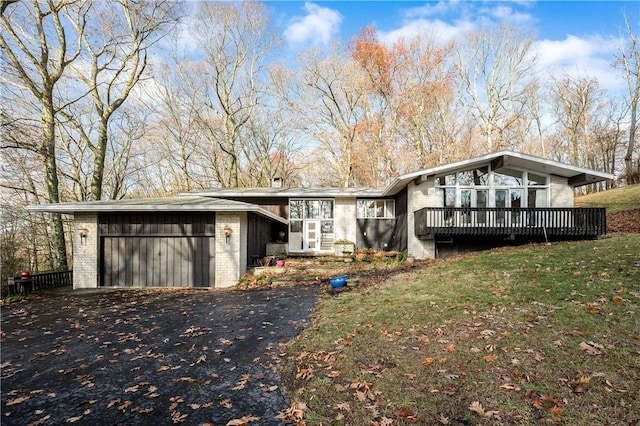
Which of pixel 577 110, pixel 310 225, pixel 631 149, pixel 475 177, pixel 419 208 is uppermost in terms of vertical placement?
pixel 577 110

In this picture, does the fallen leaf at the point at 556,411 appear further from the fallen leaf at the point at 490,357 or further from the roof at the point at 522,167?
the roof at the point at 522,167

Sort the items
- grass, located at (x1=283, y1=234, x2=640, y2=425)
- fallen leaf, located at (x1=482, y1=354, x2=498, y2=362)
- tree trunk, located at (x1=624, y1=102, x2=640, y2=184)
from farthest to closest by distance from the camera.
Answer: tree trunk, located at (x1=624, y1=102, x2=640, y2=184), fallen leaf, located at (x1=482, y1=354, x2=498, y2=362), grass, located at (x1=283, y1=234, x2=640, y2=425)

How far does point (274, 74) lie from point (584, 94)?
93.8ft

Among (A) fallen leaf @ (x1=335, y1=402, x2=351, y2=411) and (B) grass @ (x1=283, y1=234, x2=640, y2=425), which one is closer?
(B) grass @ (x1=283, y1=234, x2=640, y2=425)

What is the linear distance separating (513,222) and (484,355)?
33.1 feet

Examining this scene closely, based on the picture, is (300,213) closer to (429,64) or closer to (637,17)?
(429,64)

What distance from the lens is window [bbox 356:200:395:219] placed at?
1655cm

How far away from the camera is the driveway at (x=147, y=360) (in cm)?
357

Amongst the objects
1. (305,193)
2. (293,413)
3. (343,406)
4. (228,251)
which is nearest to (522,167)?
(305,193)

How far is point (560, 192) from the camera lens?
13398mm

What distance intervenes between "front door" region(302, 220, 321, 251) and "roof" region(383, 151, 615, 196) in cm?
478

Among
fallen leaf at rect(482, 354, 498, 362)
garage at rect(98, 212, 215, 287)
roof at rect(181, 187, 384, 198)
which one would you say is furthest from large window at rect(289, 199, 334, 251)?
fallen leaf at rect(482, 354, 498, 362)

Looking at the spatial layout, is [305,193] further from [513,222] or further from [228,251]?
[513,222]

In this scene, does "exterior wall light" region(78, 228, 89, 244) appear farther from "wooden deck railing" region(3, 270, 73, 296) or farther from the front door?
the front door
